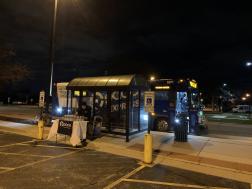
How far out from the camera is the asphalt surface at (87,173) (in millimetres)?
6055

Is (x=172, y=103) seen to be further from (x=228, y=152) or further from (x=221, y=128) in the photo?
(x=221, y=128)

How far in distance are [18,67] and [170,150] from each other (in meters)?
21.3

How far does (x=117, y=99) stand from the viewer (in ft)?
48.3

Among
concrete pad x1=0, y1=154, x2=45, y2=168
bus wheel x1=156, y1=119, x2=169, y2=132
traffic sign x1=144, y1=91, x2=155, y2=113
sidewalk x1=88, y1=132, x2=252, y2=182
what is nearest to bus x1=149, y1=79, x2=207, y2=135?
bus wheel x1=156, y1=119, x2=169, y2=132

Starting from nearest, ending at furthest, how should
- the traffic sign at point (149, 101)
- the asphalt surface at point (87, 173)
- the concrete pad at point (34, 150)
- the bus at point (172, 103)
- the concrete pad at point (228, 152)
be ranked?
the asphalt surface at point (87, 173) → the traffic sign at point (149, 101) → the concrete pad at point (228, 152) → the concrete pad at point (34, 150) → the bus at point (172, 103)

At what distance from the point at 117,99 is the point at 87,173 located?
26.6ft

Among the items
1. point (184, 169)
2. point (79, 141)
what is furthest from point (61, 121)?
point (184, 169)

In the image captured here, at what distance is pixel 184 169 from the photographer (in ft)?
25.0

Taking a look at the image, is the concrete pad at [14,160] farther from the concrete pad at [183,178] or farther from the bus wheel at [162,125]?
the bus wheel at [162,125]

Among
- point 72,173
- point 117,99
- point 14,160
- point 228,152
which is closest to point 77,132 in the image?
point 14,160

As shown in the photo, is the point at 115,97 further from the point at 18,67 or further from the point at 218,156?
the point at 18,67

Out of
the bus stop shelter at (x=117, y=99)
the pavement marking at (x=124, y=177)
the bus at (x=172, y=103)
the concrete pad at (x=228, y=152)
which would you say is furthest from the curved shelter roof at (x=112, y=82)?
the pavement marking at (x=124, y=177)

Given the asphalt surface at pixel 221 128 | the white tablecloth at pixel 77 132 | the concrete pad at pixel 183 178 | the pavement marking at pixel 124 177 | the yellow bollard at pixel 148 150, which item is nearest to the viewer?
the pavement marking at pixel 124 177

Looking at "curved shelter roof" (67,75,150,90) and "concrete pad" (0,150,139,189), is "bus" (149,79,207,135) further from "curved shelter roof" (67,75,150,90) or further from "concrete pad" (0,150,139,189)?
"concrete pad" (0,150,139,189)
